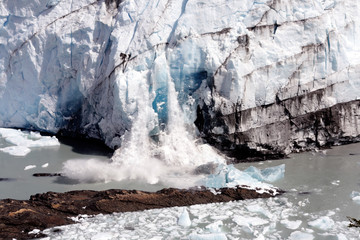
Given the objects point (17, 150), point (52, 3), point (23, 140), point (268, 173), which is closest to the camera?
point (268, 173)

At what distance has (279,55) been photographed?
32.4 feet

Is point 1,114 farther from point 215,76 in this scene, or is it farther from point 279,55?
point 279,55

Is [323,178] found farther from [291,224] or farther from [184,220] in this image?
[184,220]

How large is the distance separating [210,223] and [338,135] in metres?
5.18

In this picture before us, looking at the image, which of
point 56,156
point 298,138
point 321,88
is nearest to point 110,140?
point 56,156

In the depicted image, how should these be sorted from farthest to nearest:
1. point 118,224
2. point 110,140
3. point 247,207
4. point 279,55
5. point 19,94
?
point 19,94, point 110,140, point 279,55, point 247,207, point 118,224

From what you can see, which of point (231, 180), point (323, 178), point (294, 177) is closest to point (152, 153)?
point (231, 180)

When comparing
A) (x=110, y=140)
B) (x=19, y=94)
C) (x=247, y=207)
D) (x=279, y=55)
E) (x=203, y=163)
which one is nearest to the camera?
(x=247, y=207)

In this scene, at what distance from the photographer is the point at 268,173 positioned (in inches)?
329

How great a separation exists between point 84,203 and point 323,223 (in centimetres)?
375

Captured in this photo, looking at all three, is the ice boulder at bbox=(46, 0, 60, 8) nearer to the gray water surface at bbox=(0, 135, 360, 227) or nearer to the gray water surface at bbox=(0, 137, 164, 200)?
the gray water surface at bbox=(0, 137, 164, 200)

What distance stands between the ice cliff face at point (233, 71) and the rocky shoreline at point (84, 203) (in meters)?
2.26

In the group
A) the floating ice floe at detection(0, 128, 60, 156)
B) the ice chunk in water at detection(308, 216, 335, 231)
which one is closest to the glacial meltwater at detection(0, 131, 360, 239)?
the ice chunk in water at detection(308, 216, 335, 231)

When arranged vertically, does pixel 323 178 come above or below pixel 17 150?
below
